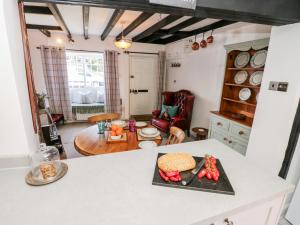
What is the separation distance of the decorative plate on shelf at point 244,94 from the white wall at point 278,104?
794 millimetres

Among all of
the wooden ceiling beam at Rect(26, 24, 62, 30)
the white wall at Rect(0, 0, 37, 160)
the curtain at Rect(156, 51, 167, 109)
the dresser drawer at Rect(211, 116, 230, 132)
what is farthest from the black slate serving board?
the curtain at Rect(156, 51, 167, 109)

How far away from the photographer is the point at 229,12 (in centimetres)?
118

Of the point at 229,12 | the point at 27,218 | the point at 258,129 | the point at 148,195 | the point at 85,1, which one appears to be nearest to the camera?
the point at 27,218

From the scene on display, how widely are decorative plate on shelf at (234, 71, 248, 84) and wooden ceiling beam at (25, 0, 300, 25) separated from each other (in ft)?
4.11

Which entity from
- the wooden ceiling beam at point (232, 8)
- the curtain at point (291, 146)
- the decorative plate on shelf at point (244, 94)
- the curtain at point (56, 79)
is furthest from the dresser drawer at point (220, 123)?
the curtain at point (56, 79)

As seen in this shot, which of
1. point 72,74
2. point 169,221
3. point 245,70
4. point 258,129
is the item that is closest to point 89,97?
point 72,74

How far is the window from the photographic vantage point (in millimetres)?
4727

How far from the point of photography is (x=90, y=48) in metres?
4.45

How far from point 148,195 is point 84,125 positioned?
4.21m

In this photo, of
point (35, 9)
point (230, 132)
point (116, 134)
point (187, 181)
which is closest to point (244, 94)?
point (230, 132)

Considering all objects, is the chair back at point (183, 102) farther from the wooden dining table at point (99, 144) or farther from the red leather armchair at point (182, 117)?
the wooden dining table at point (99, 144)

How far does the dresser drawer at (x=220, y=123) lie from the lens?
2639 millimetres

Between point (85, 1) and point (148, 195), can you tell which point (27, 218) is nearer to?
point (148, 195)

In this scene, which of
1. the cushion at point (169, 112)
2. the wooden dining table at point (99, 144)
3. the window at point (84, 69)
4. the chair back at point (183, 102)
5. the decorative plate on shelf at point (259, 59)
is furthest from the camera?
the window at point (84, 69)
